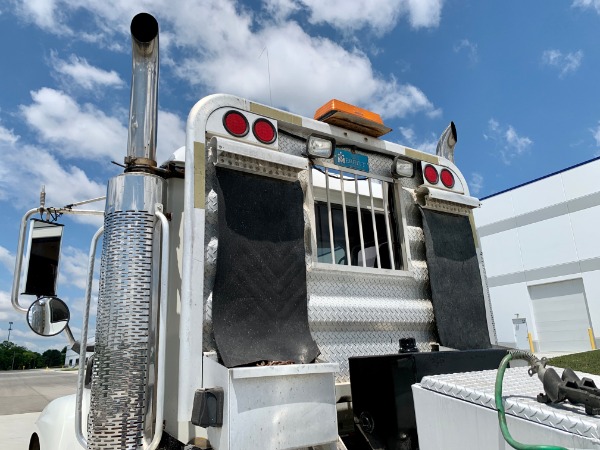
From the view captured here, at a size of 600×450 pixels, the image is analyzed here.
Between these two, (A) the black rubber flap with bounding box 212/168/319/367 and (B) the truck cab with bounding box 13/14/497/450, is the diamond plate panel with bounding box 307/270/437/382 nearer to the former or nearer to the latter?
(B) the truck cab with bounding box 13/14/497/450

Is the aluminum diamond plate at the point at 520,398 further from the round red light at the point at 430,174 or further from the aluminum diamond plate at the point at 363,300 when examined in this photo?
the round red light at the point at 430,174

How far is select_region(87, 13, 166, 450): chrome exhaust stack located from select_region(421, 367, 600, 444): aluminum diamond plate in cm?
130

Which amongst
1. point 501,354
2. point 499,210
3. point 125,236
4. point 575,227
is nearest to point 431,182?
point 501,354

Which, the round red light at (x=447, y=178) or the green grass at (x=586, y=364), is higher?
the round red light at (x=447, y=178)

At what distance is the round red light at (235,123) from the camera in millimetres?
2664

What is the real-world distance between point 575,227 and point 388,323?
23576 mm

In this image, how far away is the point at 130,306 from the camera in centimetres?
219

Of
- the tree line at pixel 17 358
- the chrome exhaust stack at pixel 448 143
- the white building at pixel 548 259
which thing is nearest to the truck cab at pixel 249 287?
the chrome exhaust stack at pixel 448 143

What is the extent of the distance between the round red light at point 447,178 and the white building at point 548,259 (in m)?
20.4

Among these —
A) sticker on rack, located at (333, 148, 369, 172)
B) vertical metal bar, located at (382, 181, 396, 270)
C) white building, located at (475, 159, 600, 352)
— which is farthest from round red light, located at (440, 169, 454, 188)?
white building, located at (475, 159, 600, 352)

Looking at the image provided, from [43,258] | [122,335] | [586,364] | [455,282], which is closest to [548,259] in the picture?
[586,364]

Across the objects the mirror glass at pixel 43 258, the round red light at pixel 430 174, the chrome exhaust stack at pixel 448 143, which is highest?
the chrome exhaust stack at pixel 448 143

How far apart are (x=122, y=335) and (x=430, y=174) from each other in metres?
2.54

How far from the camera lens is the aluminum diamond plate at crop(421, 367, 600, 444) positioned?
3.94ft
